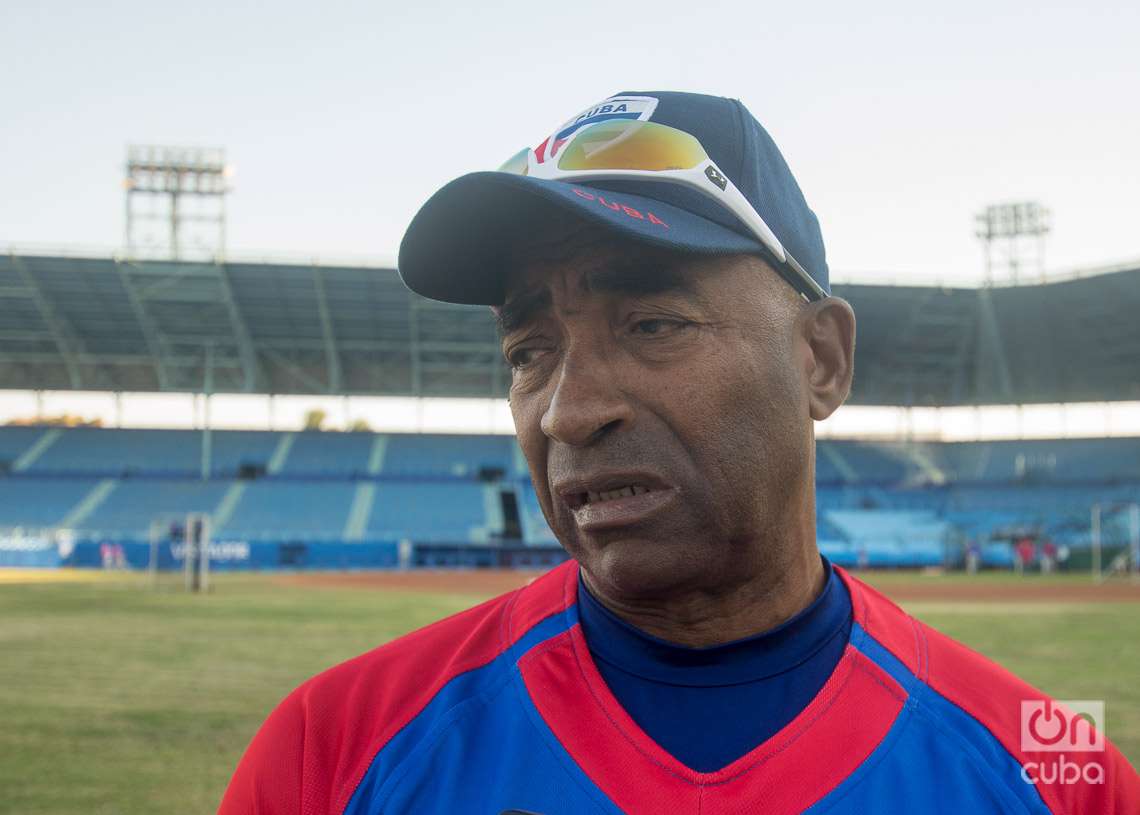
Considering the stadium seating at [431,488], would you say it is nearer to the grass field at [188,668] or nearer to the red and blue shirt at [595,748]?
the grass field at [188,668]

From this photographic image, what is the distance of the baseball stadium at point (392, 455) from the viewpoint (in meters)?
34.6

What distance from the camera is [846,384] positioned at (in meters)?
1.79

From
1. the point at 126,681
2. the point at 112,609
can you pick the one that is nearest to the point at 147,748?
the point at 126,681

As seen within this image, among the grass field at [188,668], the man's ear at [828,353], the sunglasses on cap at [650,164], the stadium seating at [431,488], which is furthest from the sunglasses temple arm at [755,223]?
the stadium seating at [431,488]

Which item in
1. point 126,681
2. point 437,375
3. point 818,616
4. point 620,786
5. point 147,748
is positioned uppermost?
point 818,616

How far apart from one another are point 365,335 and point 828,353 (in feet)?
132

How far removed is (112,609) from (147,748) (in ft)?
40.8

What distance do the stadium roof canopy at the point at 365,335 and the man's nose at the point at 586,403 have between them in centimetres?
3451

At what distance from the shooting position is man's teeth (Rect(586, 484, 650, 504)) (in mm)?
1518

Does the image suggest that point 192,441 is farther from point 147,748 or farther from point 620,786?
point 620,786

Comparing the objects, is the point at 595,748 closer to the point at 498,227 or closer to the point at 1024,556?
the point at 498,227

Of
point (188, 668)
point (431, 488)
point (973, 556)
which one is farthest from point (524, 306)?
point (431, 488)

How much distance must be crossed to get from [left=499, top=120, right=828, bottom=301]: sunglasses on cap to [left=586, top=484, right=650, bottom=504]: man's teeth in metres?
0.42

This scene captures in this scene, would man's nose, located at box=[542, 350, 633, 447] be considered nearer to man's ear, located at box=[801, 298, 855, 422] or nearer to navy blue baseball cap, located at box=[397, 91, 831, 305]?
navy blue baseball cap, located at box=[397, 91, 831, 305]
